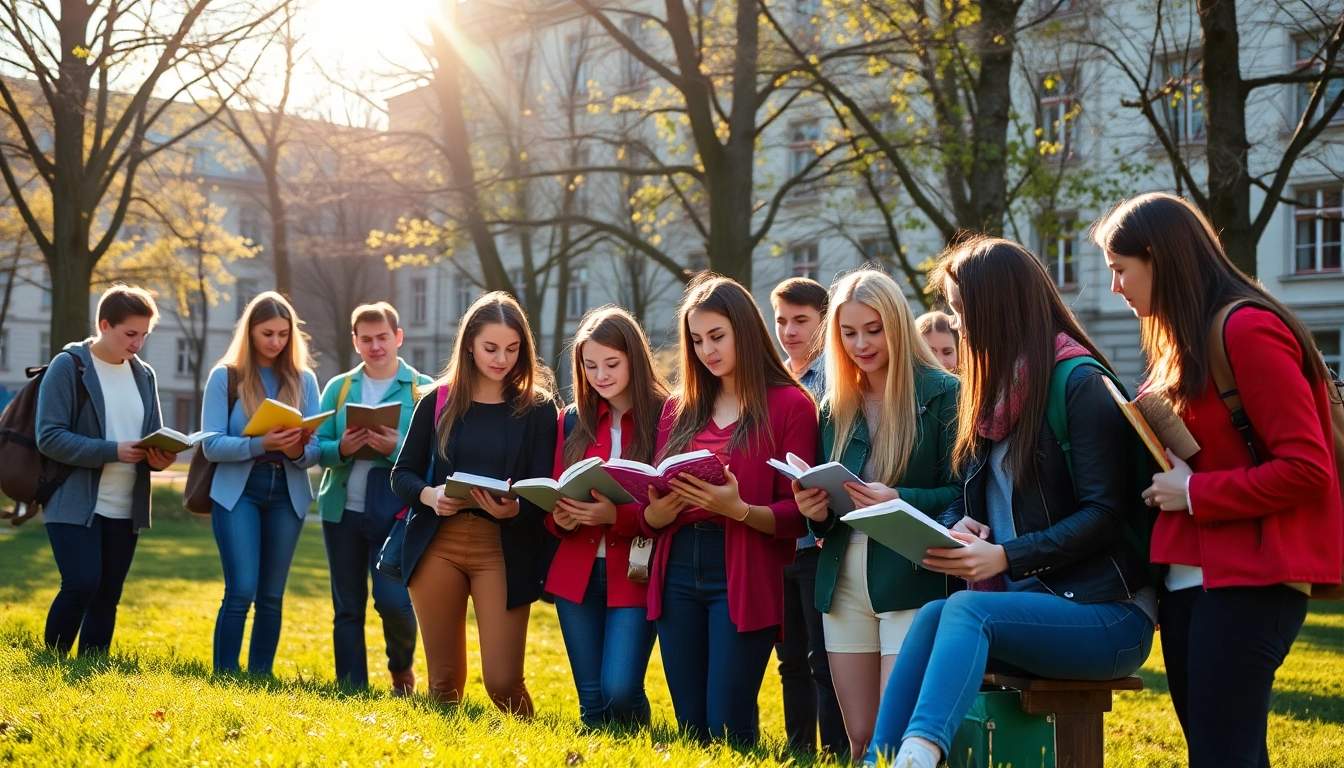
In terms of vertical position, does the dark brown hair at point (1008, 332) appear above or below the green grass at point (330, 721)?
above

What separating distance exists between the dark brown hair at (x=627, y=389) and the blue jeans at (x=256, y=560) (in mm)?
2442

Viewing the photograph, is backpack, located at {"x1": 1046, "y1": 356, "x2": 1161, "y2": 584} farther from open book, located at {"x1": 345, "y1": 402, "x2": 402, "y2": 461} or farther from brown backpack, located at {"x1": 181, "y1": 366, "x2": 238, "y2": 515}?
brown backpack, located at {"x1": 181, "y1": 366, "x2": 238, "y2": 515}

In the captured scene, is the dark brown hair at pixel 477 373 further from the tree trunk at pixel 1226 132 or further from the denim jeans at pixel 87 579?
the tree trunk at pixel 1226 132

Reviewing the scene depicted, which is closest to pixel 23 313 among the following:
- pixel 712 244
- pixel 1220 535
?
pixel 712 244

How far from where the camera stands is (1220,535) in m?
3.69

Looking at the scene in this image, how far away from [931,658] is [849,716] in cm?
115

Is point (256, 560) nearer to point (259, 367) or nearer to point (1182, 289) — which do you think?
point (259, 367)

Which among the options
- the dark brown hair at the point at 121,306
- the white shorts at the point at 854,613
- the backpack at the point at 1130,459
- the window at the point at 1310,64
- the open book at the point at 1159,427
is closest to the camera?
the open book at the point at 1159,427

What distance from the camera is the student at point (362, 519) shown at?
7.34 meters

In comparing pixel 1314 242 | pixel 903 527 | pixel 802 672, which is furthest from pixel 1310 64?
pixel 1314 242

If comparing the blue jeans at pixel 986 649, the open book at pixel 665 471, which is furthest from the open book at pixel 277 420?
the blue jeans at pixel 986 649

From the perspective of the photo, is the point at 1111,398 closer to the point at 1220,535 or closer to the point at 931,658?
the point at 1220,535

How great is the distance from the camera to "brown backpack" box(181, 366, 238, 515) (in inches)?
282

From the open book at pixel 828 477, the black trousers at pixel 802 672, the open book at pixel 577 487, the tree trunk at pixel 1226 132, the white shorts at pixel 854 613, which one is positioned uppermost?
the tree trunk at pixel 1226 132
